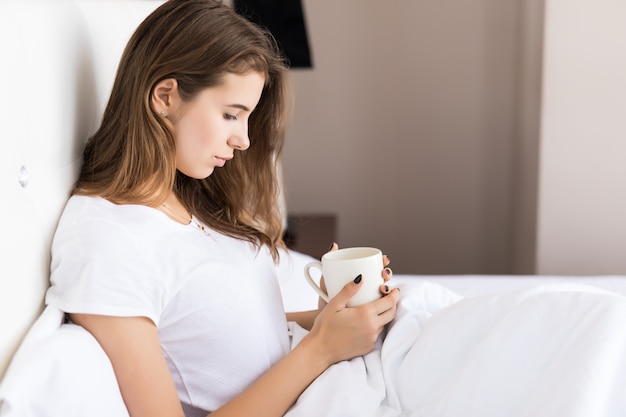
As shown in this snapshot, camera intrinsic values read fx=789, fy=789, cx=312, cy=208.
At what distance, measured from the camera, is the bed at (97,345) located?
87 cm

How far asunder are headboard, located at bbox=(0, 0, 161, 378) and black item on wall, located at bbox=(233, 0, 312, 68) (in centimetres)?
128

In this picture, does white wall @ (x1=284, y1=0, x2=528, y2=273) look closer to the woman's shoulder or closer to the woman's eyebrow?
the woman's eyebrow

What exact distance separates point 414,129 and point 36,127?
2.29 metres

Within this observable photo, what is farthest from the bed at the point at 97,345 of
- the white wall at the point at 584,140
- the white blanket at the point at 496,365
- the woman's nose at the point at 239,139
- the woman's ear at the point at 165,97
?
the white wall at the point at 584,140

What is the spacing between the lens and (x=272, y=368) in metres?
1.13

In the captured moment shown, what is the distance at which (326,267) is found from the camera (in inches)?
46.3

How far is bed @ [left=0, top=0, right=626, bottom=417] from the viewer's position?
871 mm

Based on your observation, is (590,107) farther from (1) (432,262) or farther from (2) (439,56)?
(1) (432,262)

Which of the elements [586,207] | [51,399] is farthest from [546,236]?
[51,399]

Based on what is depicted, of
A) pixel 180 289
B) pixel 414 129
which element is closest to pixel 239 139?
pixel 180 289

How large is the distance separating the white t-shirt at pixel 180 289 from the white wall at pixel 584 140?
1.44 meters

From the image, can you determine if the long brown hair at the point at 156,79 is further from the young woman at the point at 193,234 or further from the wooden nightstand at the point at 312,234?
the wooden nightstand at the point at 312,234

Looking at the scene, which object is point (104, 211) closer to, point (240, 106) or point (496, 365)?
point (240, 106)

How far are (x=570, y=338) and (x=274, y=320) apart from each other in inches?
17.4
